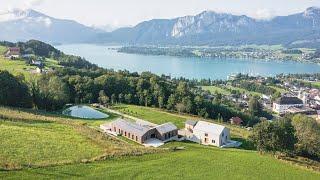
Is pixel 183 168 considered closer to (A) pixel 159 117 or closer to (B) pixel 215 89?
(A) pixel 159 117

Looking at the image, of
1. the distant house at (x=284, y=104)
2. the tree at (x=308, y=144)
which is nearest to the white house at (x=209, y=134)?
the tree at (x=308, y=144)

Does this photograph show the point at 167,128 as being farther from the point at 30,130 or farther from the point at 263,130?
the point at 30,130

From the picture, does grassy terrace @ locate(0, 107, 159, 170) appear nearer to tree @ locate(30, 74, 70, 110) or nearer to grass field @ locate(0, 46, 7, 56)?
tree @ locate(30, 74, 70, 110)

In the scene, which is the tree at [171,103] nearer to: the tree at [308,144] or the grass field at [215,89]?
the tree at [308,144]

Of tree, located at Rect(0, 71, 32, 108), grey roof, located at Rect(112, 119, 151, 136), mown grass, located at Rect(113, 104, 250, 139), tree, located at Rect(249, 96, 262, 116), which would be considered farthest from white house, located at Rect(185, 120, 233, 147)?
tree, located at Rect(249, 96, 262, 116)

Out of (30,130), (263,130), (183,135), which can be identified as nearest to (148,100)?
(183,135)
